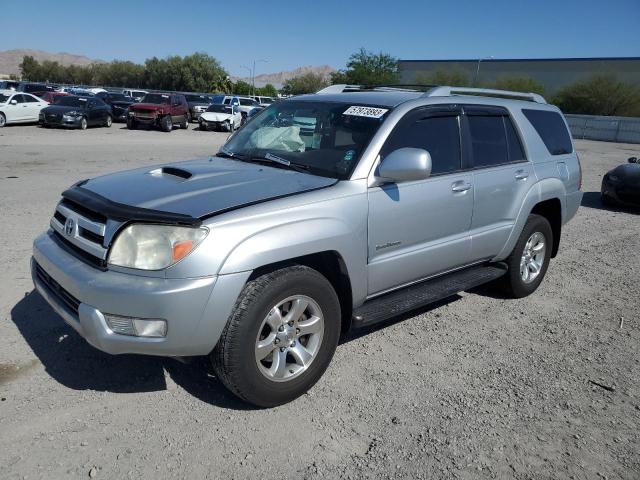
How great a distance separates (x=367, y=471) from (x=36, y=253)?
2458 mm

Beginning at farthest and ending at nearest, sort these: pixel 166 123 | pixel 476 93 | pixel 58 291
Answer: pixel 166 123 → pixel 476 93 → pixel 58 291

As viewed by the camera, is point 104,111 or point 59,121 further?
point 104,111

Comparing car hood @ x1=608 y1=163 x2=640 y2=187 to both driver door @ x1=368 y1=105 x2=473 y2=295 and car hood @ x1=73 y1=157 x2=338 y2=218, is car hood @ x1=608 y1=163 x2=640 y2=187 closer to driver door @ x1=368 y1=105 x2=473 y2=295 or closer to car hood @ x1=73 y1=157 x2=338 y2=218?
driver door @ x1=368 y1=105 x2=473 y2=295

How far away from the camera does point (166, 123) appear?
971 inches

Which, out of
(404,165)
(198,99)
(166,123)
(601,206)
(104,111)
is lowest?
(601,206)

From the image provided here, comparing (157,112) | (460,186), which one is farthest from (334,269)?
(157,112)

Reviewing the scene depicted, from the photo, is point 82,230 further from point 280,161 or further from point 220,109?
point 220,109

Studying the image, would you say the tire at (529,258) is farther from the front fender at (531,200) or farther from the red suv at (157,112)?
the red suv at (157,112)

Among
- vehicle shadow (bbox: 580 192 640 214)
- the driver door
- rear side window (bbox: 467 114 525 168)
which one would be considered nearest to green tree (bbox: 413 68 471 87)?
vehicle shadow (bbox: 580 192 640 214)

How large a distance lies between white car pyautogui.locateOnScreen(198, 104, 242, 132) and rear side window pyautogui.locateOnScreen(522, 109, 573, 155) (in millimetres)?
22818

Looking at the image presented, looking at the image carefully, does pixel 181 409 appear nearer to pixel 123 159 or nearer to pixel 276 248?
pixel 276 248

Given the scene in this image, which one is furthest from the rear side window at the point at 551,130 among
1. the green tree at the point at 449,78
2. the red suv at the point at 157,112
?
the green tree at the point at 449,78

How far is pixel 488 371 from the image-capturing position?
3.80 meters

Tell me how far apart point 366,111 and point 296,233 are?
134cm
